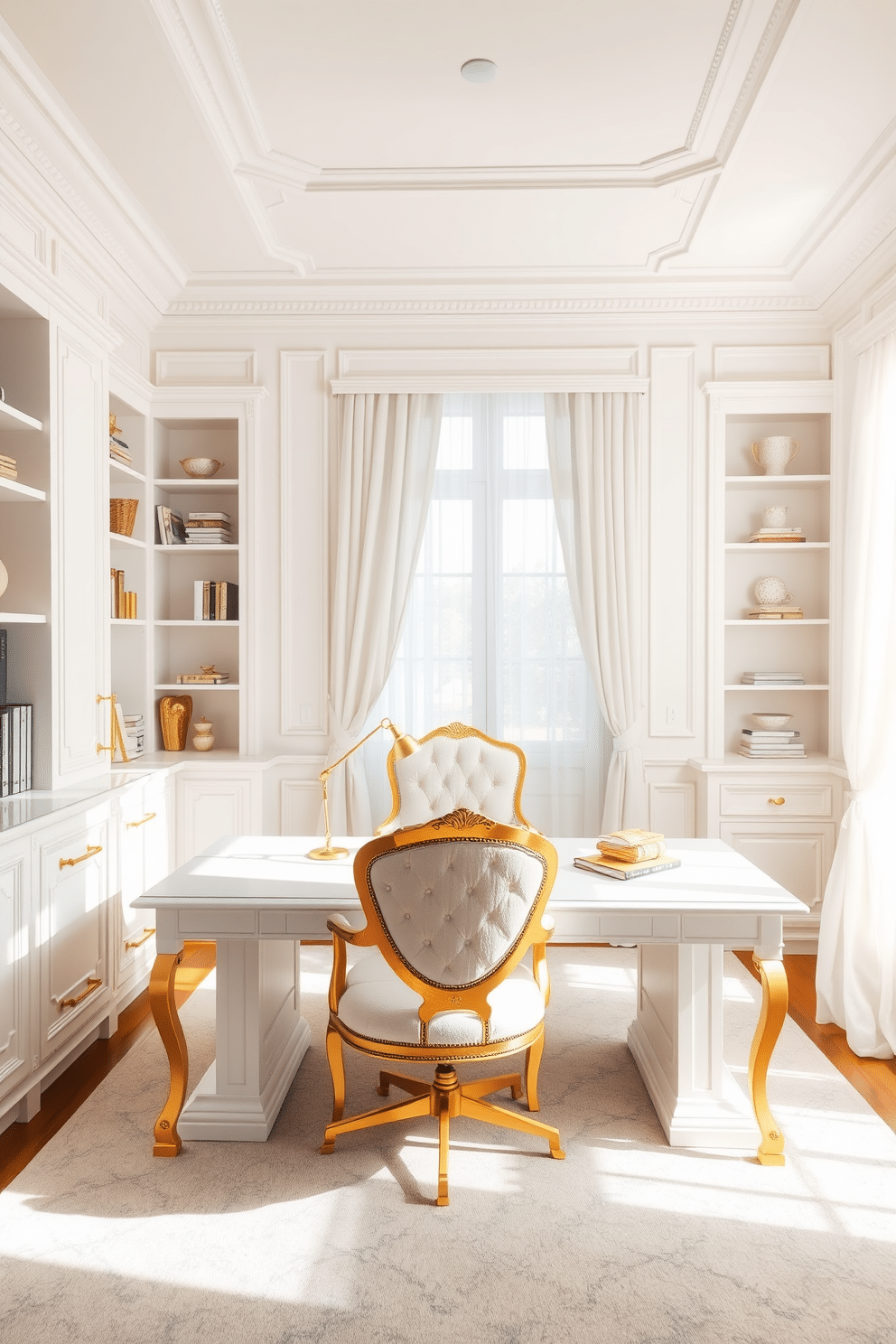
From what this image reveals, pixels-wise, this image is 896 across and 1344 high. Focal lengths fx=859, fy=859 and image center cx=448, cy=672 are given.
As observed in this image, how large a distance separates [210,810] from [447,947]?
2415mm

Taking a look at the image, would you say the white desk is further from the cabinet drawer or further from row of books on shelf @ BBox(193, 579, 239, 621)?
row of books on shelf @ BBox(193, 579, 239, 621)

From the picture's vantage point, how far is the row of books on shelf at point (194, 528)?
171 inches

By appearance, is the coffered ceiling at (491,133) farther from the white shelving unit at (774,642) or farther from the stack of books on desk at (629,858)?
the stack of books on desk at (629,858)

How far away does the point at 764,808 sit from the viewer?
4.11 metres

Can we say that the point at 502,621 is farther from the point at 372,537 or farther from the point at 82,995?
the point at 82,995

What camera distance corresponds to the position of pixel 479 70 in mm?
2615

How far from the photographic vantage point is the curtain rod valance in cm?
434

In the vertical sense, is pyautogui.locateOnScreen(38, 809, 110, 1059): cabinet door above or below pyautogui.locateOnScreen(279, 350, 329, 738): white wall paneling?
below

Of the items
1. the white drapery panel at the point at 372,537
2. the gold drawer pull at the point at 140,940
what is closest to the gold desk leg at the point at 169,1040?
the gold drawer pull at the point at 140,940

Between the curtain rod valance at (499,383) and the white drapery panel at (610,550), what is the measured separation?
46 mm

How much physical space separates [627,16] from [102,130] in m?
1.77

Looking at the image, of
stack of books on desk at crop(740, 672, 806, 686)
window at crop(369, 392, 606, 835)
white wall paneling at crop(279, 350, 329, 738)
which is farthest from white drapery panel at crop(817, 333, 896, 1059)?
white wall paneling at crop(279, 350, 329, 738)

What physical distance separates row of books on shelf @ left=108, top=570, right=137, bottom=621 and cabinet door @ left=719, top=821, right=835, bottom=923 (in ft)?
9.98

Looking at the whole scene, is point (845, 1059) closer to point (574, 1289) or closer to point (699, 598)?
point (574, 1289)
